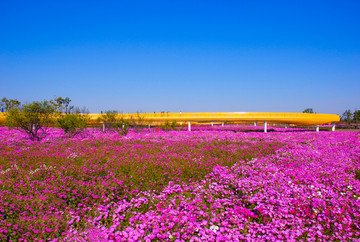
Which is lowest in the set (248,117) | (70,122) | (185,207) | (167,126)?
(185,207)

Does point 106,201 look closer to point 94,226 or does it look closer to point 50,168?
point 94,226

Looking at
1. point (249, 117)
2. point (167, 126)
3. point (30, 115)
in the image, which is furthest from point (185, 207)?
point (167, 126)

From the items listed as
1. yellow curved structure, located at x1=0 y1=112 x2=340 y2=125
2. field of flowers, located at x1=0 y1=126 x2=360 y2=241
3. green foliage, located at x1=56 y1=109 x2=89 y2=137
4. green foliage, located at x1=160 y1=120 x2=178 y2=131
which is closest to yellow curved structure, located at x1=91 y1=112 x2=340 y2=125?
yellow curved structure, located at x1=0 y1=112 x2=340 y2=125

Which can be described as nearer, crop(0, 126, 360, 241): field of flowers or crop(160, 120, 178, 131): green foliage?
crop(0, 126, 360, 241): field of flowers

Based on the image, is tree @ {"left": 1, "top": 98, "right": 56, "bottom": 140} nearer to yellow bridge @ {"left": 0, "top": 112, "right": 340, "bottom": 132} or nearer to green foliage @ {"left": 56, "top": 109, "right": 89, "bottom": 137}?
green foliage @ {"left": 56, "top": 109, "right": 89, "bottom": 137}

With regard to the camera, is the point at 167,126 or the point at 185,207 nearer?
the point at 185,207

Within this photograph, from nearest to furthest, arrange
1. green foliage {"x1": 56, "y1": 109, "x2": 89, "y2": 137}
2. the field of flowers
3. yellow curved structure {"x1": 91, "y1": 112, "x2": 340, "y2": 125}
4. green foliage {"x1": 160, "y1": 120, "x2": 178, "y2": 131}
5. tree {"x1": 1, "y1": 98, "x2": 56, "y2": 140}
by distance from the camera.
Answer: the field of flowers → tree {"x1": 1, "y1": 98, "x2": 56, "y2": 140} → green foliage {"x1": 56, "y1": 109, "x2": 89, "y2": 137} → yellow curved structure {"x1": 91, "y1": 112, "x2": 340, "y2": 125} → green foliage {"x1": 160, "y1": 120, "x2": 178, "y2": 131}

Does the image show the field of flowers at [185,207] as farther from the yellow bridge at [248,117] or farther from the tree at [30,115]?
the yellow bridge at [248,117]

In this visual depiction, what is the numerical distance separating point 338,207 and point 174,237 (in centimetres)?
354

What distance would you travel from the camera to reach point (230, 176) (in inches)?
283

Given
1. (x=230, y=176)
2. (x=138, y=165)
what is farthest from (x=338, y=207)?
(x=138, y=165)

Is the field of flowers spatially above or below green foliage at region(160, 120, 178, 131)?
below

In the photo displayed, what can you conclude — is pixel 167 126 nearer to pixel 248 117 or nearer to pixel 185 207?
pixel 248 117

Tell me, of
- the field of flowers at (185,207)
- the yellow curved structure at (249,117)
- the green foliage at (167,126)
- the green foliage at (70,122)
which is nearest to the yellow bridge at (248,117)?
the yellow curved structure at (249,117)
